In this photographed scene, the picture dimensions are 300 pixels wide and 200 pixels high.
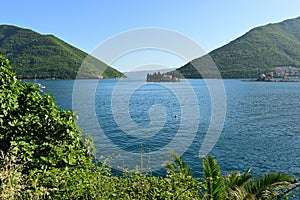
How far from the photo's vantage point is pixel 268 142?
26.1m

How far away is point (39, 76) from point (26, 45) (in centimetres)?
5539

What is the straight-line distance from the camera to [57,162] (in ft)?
17.7

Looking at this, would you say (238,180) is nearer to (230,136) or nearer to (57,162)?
(57,162)

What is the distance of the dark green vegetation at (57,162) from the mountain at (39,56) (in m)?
114

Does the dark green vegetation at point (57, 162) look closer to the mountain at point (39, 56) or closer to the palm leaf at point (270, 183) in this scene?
the palm leaf at point (270, 183)

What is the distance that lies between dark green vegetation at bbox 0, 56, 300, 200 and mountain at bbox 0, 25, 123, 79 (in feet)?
373

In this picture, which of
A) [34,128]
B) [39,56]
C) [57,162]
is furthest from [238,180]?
[39,56]

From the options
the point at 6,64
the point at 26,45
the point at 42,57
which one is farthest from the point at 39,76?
the point at 6,64

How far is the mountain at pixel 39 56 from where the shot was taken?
467 ft

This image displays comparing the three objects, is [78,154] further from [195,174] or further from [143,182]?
[195,174]

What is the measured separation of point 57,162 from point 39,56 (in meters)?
169

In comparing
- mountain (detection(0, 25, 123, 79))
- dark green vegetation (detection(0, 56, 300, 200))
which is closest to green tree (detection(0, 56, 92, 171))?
dark green vegetation (detection(0, 56, 300, 200))

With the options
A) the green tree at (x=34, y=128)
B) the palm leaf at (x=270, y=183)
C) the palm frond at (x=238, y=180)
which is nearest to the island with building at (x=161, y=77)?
the palm frond at (x=238, y=180)

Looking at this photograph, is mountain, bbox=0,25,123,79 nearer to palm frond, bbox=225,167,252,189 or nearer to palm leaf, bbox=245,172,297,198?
palm frond, bbox=225,167,252,189
